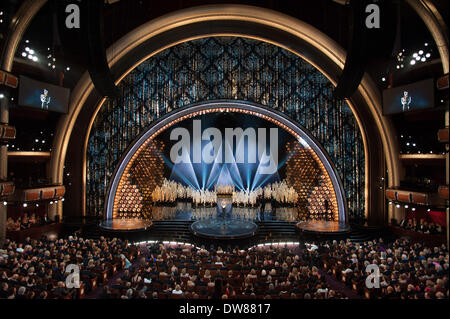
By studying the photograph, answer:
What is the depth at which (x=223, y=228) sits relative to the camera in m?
16.4

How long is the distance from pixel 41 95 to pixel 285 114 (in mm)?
14097

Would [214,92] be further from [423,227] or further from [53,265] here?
[423,227]

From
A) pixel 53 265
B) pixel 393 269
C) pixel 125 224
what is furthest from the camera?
pixel 125 224

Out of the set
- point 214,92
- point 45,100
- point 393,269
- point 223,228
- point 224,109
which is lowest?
point 393,269

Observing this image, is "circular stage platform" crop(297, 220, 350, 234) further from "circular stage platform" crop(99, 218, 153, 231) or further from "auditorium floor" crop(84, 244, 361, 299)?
"circular stage platform" crop(99, 218, 153, 231)

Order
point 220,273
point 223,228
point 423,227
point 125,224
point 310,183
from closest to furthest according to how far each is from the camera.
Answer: point 220,273 < point 423,227 < point 223,228 < point 125,224 < point 310,183

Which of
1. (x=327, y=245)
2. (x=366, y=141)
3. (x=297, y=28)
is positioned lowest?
(x=327, y=245)

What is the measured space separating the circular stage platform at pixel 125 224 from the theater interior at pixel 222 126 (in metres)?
0.18

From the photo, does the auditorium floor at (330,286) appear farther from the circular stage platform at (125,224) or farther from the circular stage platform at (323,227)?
the circular stage platform at (323,227)

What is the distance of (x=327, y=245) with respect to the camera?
14492 millimetres

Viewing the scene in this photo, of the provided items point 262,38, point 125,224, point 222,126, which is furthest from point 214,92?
point 125,224

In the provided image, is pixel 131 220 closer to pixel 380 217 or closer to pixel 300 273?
pixel 300 273

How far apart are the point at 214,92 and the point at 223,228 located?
890cm
